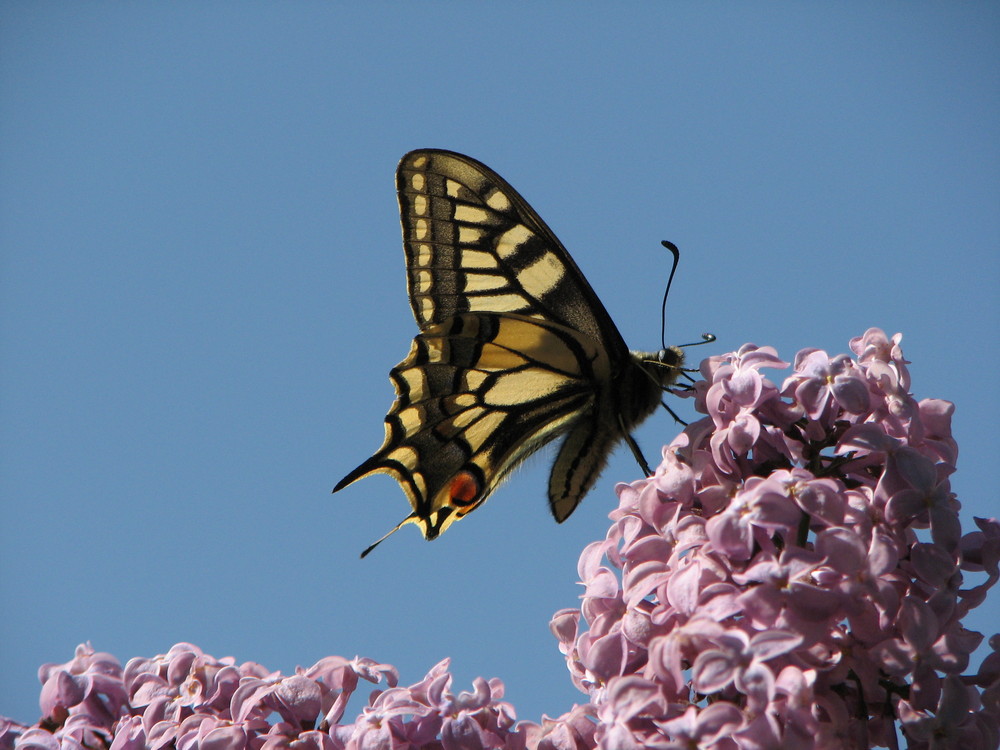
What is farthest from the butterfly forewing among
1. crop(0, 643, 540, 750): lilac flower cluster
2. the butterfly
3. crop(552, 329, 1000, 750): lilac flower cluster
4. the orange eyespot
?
crop(0, 643, 540, 750): lilac flower cluster

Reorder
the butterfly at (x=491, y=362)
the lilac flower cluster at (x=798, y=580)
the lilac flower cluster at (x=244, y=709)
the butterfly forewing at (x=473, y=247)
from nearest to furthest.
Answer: the lilac flower cluster at (x=798, y=580)
the lilac flower cluster at (x=244, y=709)
the butterfly at (x=491, y=362)
the butterfly forewing at (x=473, y=247)

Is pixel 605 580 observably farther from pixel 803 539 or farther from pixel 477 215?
pixel 477 215

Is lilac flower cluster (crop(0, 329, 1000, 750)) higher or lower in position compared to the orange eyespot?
lower

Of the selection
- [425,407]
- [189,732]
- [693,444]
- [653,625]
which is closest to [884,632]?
[653,625]

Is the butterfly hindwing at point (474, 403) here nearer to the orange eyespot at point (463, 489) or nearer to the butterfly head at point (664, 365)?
the orange eyespot at point (463, 489)

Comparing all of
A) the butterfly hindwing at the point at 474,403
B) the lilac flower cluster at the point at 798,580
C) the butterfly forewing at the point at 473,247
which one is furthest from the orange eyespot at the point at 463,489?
the lilac flower cluster at the point at 798,580

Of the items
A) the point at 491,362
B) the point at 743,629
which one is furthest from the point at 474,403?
the point at 743,629

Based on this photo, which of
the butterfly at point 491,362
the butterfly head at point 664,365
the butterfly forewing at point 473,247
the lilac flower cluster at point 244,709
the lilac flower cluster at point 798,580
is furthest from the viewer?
the butterfly forewing at point 473,247

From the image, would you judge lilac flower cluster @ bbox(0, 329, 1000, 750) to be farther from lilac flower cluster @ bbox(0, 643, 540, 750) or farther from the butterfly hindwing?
the butterfly hindwing
